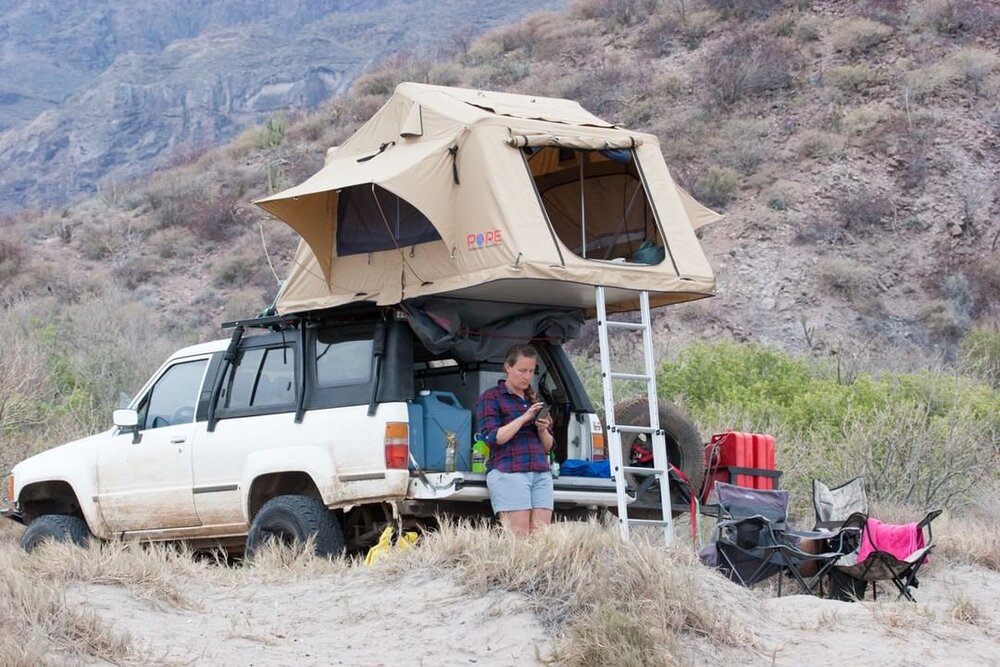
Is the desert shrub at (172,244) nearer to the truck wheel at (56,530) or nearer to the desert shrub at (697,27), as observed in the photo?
the desert shrub at (697,27)

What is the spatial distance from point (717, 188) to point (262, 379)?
17414 mm

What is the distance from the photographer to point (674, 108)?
92.5ft

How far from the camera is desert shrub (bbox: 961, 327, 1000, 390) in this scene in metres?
18.2

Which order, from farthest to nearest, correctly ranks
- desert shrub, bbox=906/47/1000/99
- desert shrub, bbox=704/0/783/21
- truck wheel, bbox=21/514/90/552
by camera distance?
desert shrub, bbox=704/0/783/21, desert shrub, bbox=906/47/1000/99, truck wheel, bbox=21/514/90/552

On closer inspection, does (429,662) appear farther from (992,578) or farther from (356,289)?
(992,578)

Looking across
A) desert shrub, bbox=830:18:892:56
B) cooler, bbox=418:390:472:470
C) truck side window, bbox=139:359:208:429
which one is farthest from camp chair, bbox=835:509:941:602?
desert shrub, bbox=830:18:892:56

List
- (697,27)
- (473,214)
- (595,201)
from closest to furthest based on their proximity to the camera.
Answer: (473,214) → (595,201) → (697,27)

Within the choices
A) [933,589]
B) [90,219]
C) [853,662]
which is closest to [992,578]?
[933,589]

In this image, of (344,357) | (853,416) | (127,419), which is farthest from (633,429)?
(853,416)

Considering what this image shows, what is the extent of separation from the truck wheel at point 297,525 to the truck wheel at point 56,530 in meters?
1.77

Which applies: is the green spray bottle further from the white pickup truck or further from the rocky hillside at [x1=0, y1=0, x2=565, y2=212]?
the rocky hillside at [x1=0, y1=0, x2=565, y2=212]

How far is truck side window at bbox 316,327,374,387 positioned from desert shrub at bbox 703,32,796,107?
68.1 feet

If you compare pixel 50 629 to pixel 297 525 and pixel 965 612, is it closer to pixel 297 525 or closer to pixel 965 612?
pixel 297 525

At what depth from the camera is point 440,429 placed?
8.04 m
